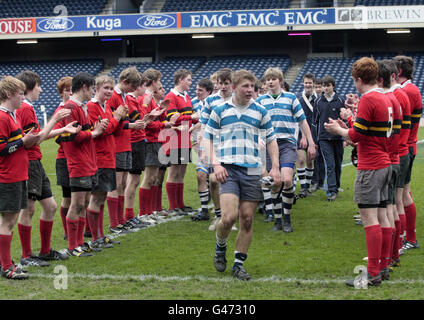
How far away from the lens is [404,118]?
258 inches

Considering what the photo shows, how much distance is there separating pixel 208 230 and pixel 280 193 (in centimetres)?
122

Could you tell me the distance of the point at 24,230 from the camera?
6.91m

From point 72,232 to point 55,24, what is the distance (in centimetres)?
2870

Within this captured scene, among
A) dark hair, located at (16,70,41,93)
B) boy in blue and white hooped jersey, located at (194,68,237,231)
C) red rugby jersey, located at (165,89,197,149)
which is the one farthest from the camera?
red rugby jersey, located at (165,89,197,149)

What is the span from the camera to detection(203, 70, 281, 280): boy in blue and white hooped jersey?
6.16 meters

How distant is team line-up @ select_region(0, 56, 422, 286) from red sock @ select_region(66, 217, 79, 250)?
0.01m

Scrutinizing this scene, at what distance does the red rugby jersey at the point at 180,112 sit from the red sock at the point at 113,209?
1.69 meters

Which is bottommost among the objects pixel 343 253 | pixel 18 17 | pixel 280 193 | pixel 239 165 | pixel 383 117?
pixel 343 253

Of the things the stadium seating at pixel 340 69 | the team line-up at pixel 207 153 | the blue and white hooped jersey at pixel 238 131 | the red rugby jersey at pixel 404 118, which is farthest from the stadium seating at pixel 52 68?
the red rugby jersey at pixel 404 118

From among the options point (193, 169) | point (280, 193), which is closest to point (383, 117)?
point (280, 193)

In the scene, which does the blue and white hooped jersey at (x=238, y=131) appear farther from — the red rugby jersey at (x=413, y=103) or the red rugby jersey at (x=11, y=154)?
the red rugby jersey at (x=11, y=154)

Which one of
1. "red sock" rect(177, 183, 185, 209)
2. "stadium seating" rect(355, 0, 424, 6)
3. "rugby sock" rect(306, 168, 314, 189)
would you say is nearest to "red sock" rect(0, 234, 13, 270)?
"red sock" rect(177, 183, 185, 209)

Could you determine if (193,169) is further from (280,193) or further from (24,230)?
(24,230)

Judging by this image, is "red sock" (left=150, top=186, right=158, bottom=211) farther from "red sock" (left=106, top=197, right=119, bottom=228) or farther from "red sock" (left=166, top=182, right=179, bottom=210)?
"red sock" (left=106, top=197, right=119, bottom=228)
